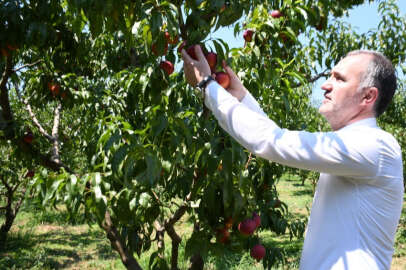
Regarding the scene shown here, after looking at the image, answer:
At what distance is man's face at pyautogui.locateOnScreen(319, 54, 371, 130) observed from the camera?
3.16ft

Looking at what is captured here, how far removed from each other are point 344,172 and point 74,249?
19.4ft

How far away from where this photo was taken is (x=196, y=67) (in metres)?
1.04

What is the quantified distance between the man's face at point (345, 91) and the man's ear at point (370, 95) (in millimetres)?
13

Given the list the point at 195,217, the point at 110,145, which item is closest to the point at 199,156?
the point at 110,145

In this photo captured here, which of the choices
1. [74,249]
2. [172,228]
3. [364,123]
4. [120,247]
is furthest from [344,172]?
[74,249]

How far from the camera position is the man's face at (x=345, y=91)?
96 cm

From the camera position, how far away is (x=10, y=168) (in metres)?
5.74

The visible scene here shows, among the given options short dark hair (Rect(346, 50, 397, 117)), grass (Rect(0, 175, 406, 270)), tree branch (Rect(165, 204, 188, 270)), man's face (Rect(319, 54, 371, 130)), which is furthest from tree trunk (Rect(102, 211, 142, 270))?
grass (Rect(0, 175, 406, 270))

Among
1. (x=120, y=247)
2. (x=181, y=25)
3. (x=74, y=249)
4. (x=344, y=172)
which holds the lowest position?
(x=74, y=249)

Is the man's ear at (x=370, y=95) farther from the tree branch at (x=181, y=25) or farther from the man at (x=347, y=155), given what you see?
the tree branch at (x=181, y=25)

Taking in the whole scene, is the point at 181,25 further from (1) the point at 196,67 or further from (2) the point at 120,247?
(2) the point at 120,247

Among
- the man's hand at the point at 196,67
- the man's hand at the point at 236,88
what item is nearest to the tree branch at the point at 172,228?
the man's hand at the point at 236,88

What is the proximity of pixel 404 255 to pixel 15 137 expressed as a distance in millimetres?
5198

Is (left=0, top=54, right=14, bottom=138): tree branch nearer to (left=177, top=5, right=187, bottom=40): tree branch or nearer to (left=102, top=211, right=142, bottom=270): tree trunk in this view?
(left=102, top=211, right=142, bottom=270): tree trunk
